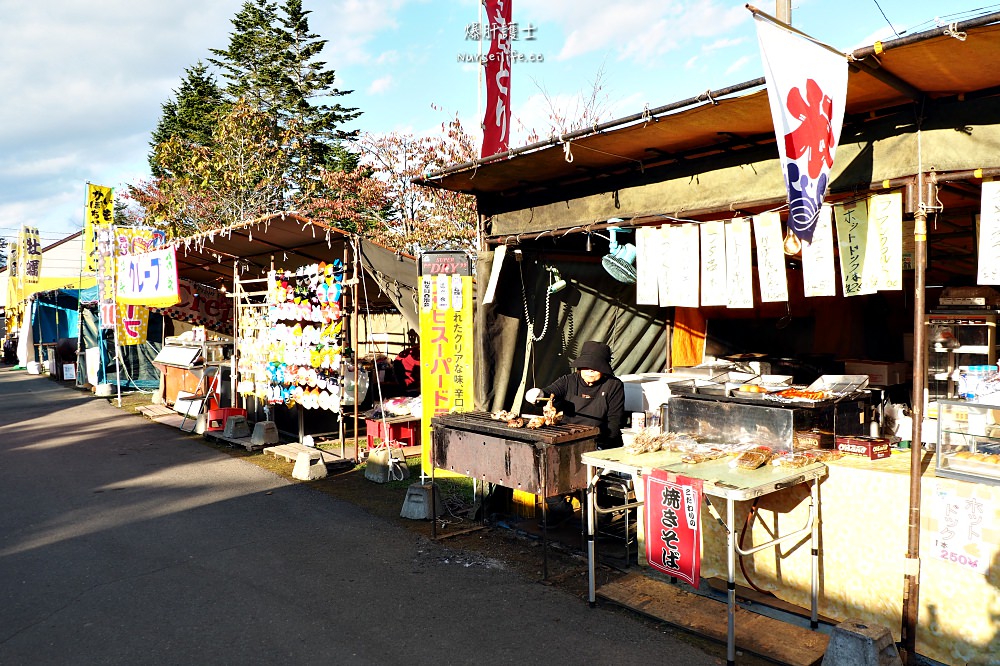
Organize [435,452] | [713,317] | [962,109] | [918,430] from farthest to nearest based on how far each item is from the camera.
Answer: [713,317] < [435,452] < [962,109] < [918,430]

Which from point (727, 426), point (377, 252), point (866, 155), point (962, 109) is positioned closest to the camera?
point (962, 109)

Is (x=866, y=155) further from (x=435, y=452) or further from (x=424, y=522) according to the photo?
(x=424, y=522)

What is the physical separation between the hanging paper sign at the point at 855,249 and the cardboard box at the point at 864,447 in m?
1.16

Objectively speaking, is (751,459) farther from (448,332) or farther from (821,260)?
(448,332)

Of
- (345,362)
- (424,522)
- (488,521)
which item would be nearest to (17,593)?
(424,522)

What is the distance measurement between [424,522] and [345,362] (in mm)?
4473

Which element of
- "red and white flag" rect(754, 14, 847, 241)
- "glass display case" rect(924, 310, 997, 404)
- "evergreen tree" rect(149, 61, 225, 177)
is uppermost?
"evergreen tree" rect(149, 61, 225, 177)

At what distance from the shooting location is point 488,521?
7637mm

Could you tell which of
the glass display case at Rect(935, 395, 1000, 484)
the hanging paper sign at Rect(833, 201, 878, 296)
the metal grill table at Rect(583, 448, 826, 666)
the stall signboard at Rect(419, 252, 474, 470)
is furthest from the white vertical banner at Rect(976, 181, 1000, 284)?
the stall signboard at Rect(419, 252, 474, 470)

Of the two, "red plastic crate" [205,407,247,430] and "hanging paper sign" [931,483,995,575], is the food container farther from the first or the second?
"red plastic crate" [205,407,247,430]

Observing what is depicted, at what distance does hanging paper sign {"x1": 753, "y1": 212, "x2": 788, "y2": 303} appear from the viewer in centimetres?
550

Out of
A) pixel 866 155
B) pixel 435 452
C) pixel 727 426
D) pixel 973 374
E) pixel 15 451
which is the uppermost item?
pixel 866 155

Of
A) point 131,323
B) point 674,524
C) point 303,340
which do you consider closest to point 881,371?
point 674,524

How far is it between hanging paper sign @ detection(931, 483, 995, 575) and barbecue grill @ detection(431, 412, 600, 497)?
2743 mm
